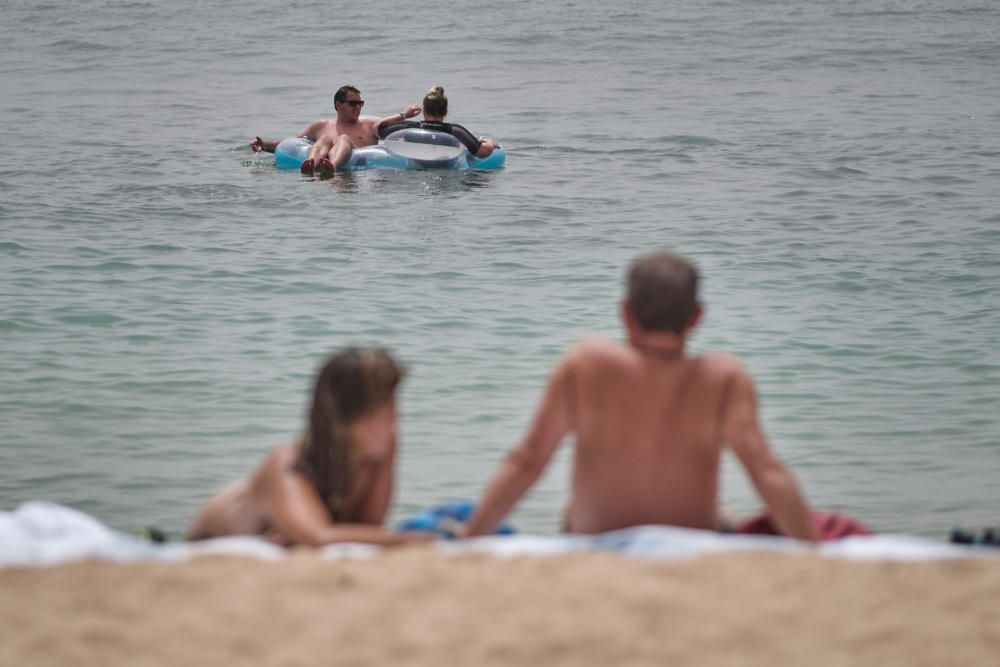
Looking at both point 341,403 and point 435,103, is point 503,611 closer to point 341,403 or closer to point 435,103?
point 341,403

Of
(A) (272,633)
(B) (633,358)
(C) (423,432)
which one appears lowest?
(C) (423,432)

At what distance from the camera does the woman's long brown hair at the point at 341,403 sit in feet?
12.8

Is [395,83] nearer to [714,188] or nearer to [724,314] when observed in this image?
[714,188]

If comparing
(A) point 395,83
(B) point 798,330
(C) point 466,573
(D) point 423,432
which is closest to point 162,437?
(D) point 423,432

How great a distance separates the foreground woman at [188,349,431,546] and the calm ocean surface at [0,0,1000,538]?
2102 mm

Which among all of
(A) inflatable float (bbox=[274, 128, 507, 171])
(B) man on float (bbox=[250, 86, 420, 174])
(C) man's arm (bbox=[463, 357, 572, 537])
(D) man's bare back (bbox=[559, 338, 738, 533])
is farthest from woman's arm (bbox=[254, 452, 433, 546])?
(A) inflatable float (bbox=[274, 128, 507, 171])

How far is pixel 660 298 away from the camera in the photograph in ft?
12.5

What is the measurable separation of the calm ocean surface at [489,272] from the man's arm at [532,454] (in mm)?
2110

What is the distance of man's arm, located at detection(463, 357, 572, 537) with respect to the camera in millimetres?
3885

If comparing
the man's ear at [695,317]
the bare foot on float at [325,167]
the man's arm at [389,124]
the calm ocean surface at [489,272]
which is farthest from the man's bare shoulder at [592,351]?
the man's arm at [389,124]

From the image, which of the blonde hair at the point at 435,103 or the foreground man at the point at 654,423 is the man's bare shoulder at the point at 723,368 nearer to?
the foreground man at the point at 654,423

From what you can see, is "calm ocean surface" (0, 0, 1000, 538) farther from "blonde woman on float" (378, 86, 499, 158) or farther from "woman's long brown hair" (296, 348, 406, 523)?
"woman's long brown hair" (296, 348, 406, 523)

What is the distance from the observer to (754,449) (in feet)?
12.5

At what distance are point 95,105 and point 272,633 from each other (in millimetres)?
22576
